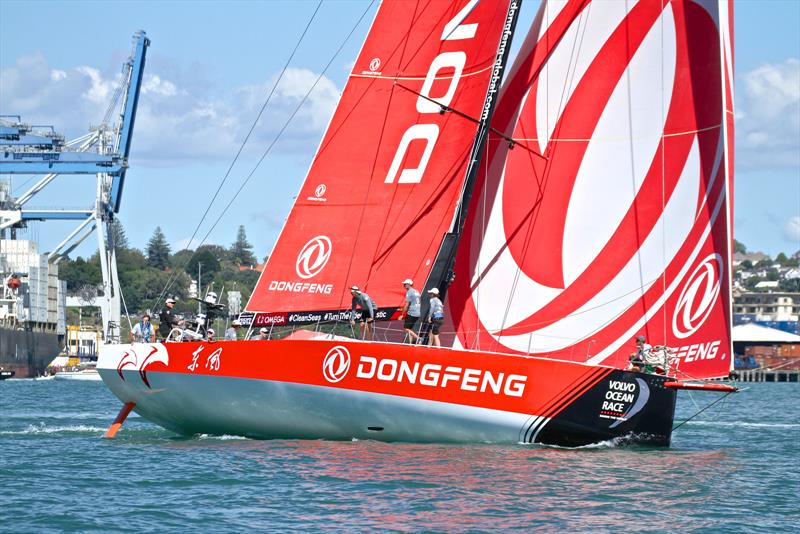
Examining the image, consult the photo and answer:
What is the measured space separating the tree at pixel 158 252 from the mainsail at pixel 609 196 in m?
128

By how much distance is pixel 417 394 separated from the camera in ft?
49.2

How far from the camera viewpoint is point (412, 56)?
1673cm

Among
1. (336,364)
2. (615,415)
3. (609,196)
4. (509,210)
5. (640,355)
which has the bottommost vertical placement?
(615,415)

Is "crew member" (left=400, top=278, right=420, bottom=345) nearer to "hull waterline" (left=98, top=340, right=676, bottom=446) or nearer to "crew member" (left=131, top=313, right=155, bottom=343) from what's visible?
"hull waterline" (left=98, top=340, right=676, bottom=446)

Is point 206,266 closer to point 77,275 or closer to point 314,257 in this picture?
point 77,275

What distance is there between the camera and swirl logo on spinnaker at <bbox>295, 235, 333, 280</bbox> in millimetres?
16500

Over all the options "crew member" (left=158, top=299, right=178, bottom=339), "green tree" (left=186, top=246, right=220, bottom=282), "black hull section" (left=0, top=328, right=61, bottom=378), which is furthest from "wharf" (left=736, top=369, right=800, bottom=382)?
"crew member" (left=158, top=299, right=178, bottom=339)

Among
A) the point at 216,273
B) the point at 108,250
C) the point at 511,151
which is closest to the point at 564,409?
the point at 511,151

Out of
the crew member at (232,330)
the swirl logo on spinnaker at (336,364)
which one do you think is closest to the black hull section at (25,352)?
the crew member at (232,330)

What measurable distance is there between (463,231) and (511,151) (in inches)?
45.9

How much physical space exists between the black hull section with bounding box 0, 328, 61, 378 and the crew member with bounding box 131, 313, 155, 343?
165 feet

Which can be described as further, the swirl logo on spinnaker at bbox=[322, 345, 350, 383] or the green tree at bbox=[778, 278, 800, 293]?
the green tree at bbox=[778, 278, 800, 293]

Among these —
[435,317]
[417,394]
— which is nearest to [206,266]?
[435,317]

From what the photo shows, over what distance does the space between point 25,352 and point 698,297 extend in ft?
191
